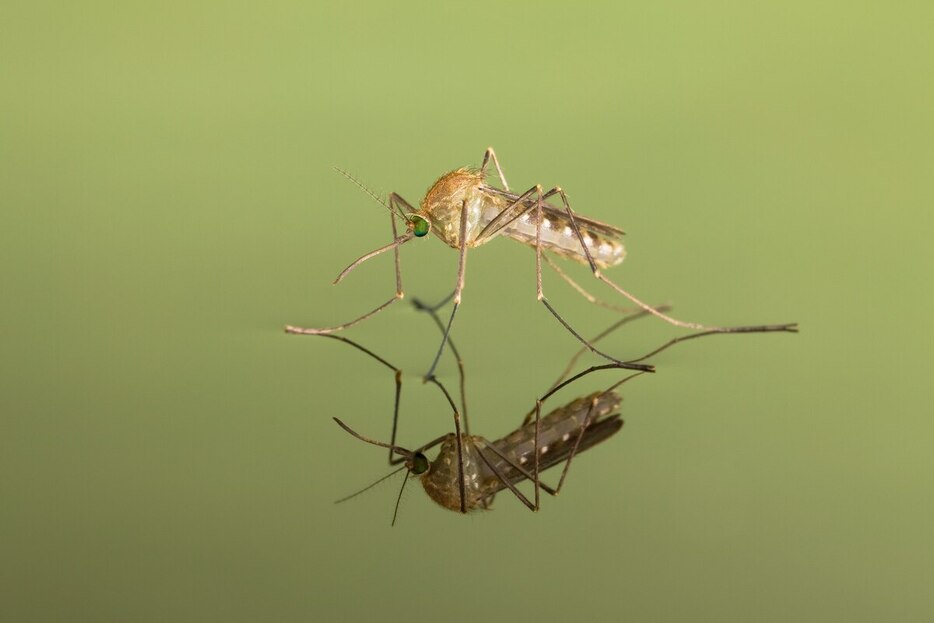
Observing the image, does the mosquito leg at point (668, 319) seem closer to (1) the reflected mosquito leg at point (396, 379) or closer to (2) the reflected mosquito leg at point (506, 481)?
(1) the reflected mosquito leg at point (396, 379)

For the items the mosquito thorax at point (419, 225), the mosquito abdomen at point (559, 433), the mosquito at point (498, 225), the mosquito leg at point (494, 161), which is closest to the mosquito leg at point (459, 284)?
the mosquito at point (498, 225)

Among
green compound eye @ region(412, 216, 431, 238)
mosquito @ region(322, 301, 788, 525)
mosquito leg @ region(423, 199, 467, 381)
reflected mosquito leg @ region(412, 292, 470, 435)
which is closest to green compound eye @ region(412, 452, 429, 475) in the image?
mosquito @ region(322, 301, 788, 525)

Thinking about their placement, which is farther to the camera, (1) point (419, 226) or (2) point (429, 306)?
(2) point (429, 306)

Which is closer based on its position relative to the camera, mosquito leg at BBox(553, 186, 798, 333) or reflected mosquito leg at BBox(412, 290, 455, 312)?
mosquito leg at BBox(553, 186, 798, 333)

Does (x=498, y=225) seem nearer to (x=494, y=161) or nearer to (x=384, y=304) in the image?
(x=494, y=161)

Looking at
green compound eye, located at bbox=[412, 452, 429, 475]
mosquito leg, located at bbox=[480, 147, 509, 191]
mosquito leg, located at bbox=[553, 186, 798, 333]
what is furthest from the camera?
mosquito leg, located at bbox=[480, 147, 509, 191]

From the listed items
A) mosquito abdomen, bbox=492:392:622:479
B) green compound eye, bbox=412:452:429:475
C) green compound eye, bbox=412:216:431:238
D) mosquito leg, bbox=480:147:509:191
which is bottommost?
green compound eye, bbox=412:452:429:475

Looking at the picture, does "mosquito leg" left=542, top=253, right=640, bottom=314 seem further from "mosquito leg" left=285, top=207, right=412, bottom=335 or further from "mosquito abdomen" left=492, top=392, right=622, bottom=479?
"mosquito abdomen" left=492, top=392, right=622, bottom=479

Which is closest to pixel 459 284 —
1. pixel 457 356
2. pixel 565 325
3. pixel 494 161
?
pixel 457 356
